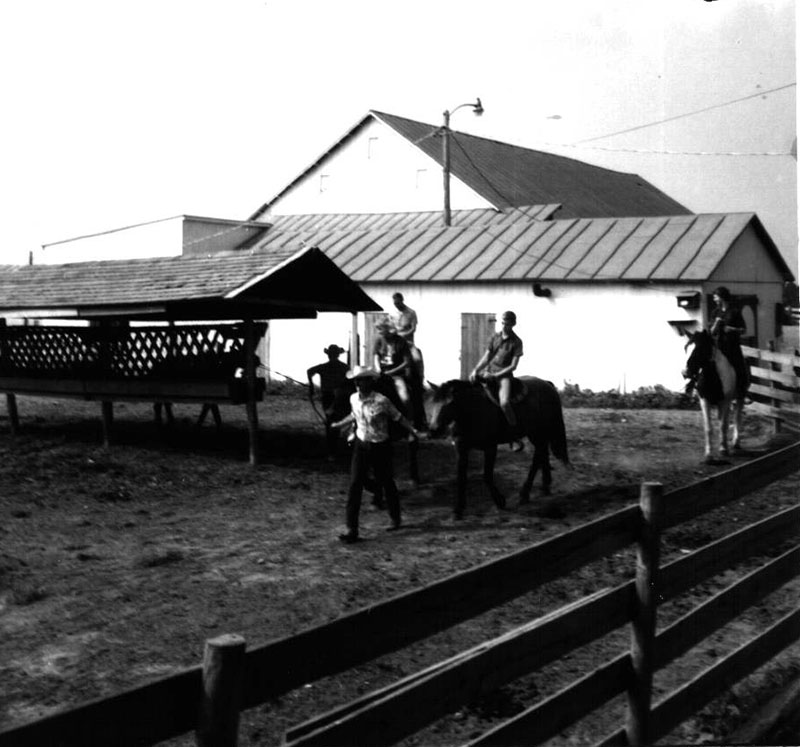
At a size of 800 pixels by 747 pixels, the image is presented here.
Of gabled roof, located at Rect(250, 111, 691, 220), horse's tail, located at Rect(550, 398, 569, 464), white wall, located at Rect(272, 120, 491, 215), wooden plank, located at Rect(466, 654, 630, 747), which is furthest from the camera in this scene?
white wall, located at Rect(272, 120, 491, 215)

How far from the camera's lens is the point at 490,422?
12062 millimetres


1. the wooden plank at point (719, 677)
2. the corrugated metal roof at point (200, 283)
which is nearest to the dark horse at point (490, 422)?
the corrugated metal roof at point (200, 283)

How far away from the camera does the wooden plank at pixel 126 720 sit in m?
2.19

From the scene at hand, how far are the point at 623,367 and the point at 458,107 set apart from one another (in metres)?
12.0

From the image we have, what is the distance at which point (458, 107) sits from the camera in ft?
110

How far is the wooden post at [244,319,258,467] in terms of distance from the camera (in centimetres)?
1516

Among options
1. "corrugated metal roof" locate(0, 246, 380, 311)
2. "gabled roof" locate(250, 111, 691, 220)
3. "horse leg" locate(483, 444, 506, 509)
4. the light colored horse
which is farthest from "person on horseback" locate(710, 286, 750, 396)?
"gabled roof" locate(250, 111, 691, 220)

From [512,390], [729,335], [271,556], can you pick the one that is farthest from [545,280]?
[271,556]

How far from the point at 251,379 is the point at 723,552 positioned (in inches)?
408

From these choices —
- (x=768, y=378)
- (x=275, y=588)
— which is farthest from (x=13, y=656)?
(x=768, y=378)

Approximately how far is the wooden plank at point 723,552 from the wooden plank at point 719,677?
1.43ft

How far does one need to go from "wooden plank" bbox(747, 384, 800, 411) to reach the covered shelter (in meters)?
6.89

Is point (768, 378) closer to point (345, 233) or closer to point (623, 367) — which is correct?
point (623, 367)

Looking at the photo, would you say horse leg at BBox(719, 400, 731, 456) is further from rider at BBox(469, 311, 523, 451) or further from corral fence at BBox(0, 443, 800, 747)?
corral fence at BBox(0, 443, 800, 747)
